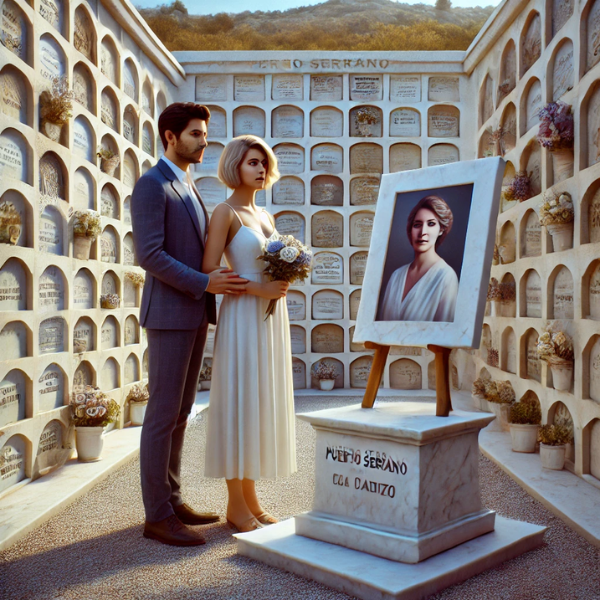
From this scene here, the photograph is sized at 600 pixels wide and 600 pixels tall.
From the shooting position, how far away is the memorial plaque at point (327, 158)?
21.6 ft

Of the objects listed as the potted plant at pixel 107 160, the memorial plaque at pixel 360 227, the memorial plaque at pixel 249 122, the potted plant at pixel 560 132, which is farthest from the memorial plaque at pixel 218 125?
the potted plant at pixel 560 132

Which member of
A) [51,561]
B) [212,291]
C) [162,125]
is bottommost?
[51,561]

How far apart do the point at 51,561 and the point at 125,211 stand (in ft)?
10.6

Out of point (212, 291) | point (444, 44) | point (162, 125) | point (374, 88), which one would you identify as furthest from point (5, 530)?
point (444, 44)

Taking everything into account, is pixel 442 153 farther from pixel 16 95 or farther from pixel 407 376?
pixel 16 95

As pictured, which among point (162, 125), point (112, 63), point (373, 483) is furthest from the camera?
point (112, 63)

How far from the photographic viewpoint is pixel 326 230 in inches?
260

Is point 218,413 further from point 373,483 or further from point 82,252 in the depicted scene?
point 82,252

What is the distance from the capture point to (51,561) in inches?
88.4

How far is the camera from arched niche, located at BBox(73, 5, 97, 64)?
160 inches

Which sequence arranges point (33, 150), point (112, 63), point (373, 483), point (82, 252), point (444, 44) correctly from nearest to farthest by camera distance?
point (373, 483) → point (33, 150) → point (82, 252) → point (112, 63) → point (444, 44)

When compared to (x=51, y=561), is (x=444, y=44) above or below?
above

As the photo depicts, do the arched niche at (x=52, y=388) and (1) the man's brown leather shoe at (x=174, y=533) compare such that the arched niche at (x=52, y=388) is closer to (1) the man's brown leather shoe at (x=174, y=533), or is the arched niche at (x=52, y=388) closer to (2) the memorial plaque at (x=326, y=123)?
(1) the man's brown leather shoe at (x=174, y=533)

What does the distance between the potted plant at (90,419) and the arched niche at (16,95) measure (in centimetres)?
168
